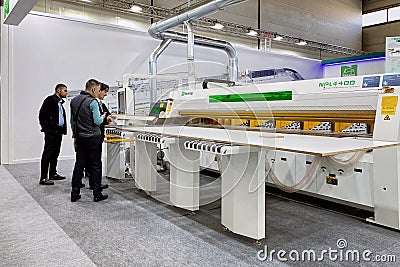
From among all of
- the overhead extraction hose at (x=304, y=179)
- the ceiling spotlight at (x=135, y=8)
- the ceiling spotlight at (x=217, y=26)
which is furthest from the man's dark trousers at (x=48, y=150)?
the ceiling spotlight at (x=217, y=26)

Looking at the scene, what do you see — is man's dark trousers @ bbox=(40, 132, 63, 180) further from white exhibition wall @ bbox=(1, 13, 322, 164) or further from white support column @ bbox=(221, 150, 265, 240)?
white support column @ bbox=(221, 150, 265, 240)

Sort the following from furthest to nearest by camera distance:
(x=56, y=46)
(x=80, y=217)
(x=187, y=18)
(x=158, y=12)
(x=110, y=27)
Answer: (x=158, y=12), (x=110, y=27), (x=56, y=46), (x=187, y=18), (x=80, y=217)

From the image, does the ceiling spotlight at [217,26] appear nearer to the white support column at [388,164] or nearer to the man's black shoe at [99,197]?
the man's black shoe at [99,197]

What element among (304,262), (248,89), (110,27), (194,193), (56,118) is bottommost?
(304,262)

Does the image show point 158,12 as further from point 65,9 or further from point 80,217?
point 80,217

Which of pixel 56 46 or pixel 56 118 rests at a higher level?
pixel 56 46

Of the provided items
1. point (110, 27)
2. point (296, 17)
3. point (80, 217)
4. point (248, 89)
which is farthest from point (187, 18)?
point (296, 17)

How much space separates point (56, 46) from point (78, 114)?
12.3 feet

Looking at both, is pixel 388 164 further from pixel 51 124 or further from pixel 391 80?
pixel 51 124

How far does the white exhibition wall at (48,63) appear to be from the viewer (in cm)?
636

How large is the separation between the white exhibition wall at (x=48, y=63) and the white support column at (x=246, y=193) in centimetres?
519

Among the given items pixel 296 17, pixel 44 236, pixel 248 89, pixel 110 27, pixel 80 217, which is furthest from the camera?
pixel 296 17

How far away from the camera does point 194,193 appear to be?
11.4 ft

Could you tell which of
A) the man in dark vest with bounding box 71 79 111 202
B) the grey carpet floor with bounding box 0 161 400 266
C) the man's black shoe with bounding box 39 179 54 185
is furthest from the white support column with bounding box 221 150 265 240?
the man's black shoe with bounding box 39 179 54 185
